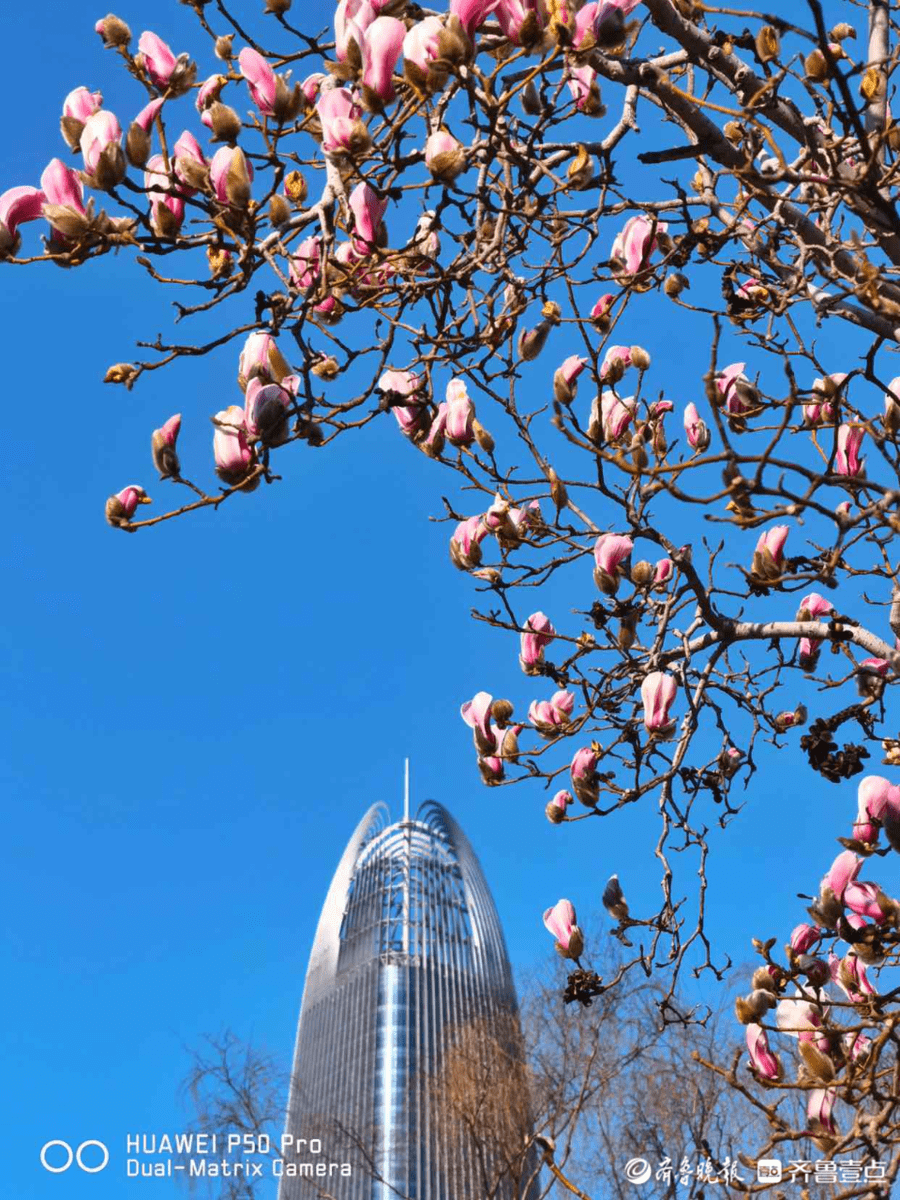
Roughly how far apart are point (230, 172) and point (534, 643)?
1.50 m

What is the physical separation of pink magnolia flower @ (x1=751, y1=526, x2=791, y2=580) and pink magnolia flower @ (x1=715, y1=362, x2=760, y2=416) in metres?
0.28

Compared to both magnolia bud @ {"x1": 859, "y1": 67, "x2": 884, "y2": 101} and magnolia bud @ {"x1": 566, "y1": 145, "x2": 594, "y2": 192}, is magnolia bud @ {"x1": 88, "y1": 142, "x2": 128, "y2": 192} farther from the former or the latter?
magnolia bud @ {"x1": 859, "y1": 67, "x2": 884, "y2": 101}

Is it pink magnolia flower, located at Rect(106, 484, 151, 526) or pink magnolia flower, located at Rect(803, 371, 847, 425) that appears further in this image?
pink magnolia flower, located at Rect(803, 371, 847, 425)

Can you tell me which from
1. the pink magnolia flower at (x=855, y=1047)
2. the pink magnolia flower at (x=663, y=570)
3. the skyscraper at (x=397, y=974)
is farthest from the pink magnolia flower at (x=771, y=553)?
the skyscraper at (x=397, y=974)

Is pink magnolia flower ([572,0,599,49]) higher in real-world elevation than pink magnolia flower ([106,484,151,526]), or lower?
higher

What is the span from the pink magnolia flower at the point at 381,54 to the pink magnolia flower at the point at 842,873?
1479 mm

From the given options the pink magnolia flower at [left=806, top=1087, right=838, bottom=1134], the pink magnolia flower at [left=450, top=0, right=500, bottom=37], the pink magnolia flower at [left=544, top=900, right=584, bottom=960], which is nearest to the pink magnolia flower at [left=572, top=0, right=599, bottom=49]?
the pink magnolia flower at [left=450, top=0, right=500, bottom=37]

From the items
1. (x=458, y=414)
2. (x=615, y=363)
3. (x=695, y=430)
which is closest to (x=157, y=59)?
(x=458, y=414)

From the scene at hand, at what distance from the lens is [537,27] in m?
1.65

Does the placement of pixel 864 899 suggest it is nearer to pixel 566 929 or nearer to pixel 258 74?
pixel 566 929

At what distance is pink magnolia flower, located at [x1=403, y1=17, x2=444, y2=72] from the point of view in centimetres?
153

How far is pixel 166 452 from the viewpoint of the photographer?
1843 millimetres

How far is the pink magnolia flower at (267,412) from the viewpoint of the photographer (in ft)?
5.53

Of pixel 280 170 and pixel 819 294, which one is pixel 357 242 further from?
pixel 819 294
